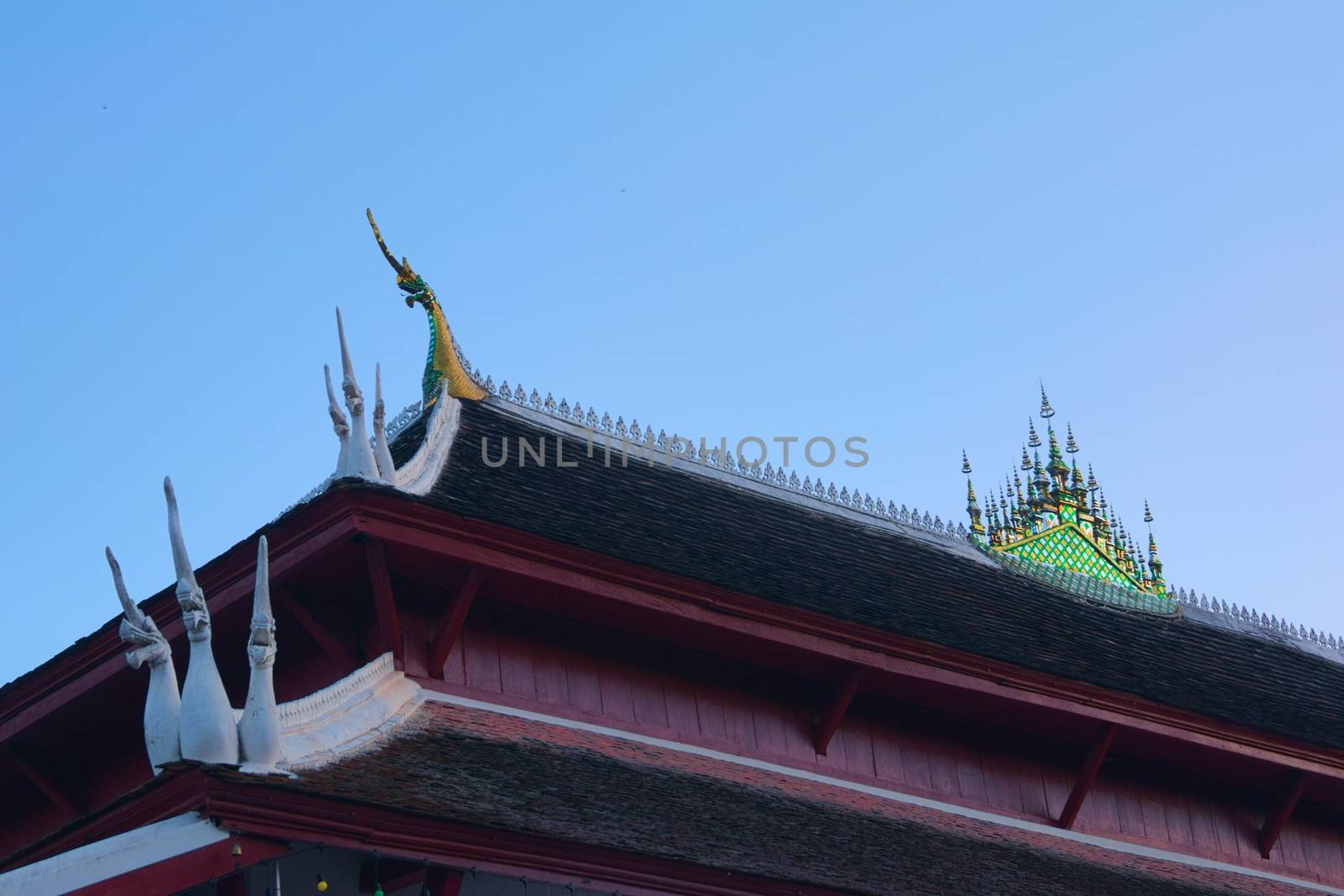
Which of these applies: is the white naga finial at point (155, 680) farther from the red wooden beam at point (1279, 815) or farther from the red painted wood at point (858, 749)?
the red wooden beam at point (1279, 815)

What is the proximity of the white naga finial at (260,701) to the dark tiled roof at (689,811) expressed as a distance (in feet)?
0.90

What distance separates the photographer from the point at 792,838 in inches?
577

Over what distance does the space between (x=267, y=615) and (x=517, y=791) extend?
7.28ft

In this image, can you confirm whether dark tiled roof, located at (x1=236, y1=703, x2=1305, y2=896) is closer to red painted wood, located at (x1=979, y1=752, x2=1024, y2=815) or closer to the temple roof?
the temple roof

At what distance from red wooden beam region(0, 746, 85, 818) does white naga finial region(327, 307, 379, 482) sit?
4427mm

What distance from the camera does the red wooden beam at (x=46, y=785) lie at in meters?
16.8

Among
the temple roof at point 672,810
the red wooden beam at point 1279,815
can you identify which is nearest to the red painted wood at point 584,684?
the temple roof at point 672,810

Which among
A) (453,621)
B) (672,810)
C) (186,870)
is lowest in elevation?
(186,870)

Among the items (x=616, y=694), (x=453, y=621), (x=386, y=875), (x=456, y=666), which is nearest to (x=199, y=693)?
(x=386, y=875)

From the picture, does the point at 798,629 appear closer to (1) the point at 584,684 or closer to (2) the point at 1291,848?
(1) the point at 584,684

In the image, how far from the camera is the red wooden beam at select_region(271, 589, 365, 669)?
1467 cm

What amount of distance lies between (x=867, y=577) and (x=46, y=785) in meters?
8.28

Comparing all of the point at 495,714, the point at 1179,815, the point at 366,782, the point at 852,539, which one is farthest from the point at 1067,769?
the point at 366,782

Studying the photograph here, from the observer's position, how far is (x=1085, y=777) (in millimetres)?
→ 18125
